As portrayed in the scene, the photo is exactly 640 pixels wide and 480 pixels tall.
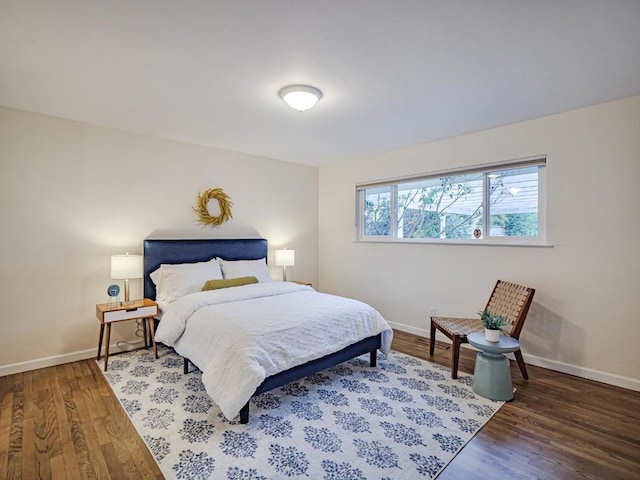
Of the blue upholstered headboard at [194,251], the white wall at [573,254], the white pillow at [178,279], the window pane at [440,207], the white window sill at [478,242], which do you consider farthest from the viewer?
the window pane at [440,207]

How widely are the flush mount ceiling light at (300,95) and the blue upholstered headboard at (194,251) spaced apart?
2173 millimetres

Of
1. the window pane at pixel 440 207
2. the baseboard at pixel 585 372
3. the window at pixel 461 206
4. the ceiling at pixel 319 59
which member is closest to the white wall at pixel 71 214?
the ceiling at pixel 319 59

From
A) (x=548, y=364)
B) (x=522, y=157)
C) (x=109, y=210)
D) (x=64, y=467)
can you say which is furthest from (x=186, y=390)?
(x=522, y=157)

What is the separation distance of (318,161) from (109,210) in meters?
2.88

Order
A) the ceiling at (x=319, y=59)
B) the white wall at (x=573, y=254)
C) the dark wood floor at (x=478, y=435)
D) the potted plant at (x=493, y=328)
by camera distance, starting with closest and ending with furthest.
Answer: the ceiling at (x=319, y=59), the dark wood floor at (x=478, y=435), the potted plant at (x=493, y=328), the white wall at (x=573, y=254)

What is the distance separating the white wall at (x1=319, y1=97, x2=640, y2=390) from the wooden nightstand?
3.14 m

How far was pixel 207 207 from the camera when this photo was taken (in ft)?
13.5

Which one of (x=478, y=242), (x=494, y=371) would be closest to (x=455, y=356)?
(x=494, y=371)

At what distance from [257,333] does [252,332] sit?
0.04 meters

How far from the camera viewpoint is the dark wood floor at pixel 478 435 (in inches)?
69.0

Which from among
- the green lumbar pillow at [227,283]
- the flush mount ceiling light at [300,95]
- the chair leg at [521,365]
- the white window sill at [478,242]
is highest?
the flush mount ceiling light at [300,95]

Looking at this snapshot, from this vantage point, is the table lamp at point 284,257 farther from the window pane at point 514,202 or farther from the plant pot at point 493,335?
the plant pot at point 493,335

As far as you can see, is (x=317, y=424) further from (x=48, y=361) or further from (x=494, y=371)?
(x=48, y=361)

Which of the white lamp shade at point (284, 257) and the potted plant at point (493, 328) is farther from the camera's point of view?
the white lamp shade at point (284, 257)
